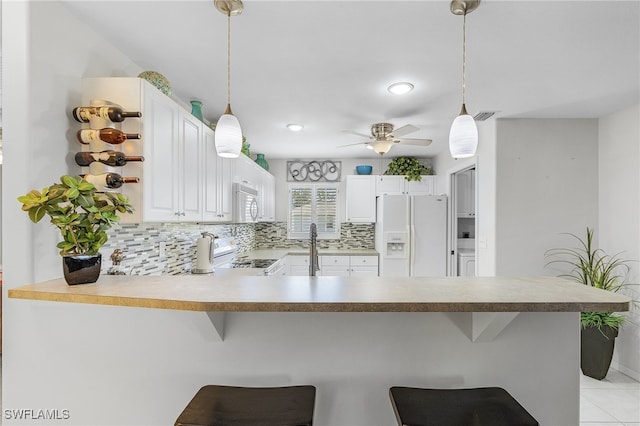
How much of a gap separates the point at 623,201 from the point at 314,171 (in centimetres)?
379

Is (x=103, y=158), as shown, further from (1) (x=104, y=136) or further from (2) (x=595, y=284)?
(2) (x=595, y=284)

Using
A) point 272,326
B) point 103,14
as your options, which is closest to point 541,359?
point 272,326

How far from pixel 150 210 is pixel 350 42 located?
55.5 inches

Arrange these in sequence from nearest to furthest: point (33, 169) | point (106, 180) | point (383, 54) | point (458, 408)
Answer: point (458, 408)
point (33, 169)
point (106, 180)
point (383, 54)

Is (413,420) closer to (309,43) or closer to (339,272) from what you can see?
(309,43)

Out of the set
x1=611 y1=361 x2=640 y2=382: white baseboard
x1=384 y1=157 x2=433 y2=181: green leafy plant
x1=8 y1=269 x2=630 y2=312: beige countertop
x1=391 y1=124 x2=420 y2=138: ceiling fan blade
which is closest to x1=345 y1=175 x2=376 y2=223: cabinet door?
x1=384 y1=157 x2=433 y2=181: green leafy plant

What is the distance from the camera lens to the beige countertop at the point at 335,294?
3.67 ft

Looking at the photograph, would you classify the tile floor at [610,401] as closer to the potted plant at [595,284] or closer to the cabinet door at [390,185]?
the potted plant at [595,284]

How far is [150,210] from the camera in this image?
1.78 meters

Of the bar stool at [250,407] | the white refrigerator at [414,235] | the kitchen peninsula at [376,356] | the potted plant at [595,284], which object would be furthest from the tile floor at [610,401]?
the bar stool at [250,407]

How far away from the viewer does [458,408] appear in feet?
3.85

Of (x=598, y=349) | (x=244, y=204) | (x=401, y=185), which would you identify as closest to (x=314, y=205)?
(x=401, y=185)

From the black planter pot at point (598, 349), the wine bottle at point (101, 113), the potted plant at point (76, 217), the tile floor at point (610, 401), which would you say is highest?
the wine bottle at point (101, 113)

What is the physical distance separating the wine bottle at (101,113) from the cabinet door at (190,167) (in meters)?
0.52
